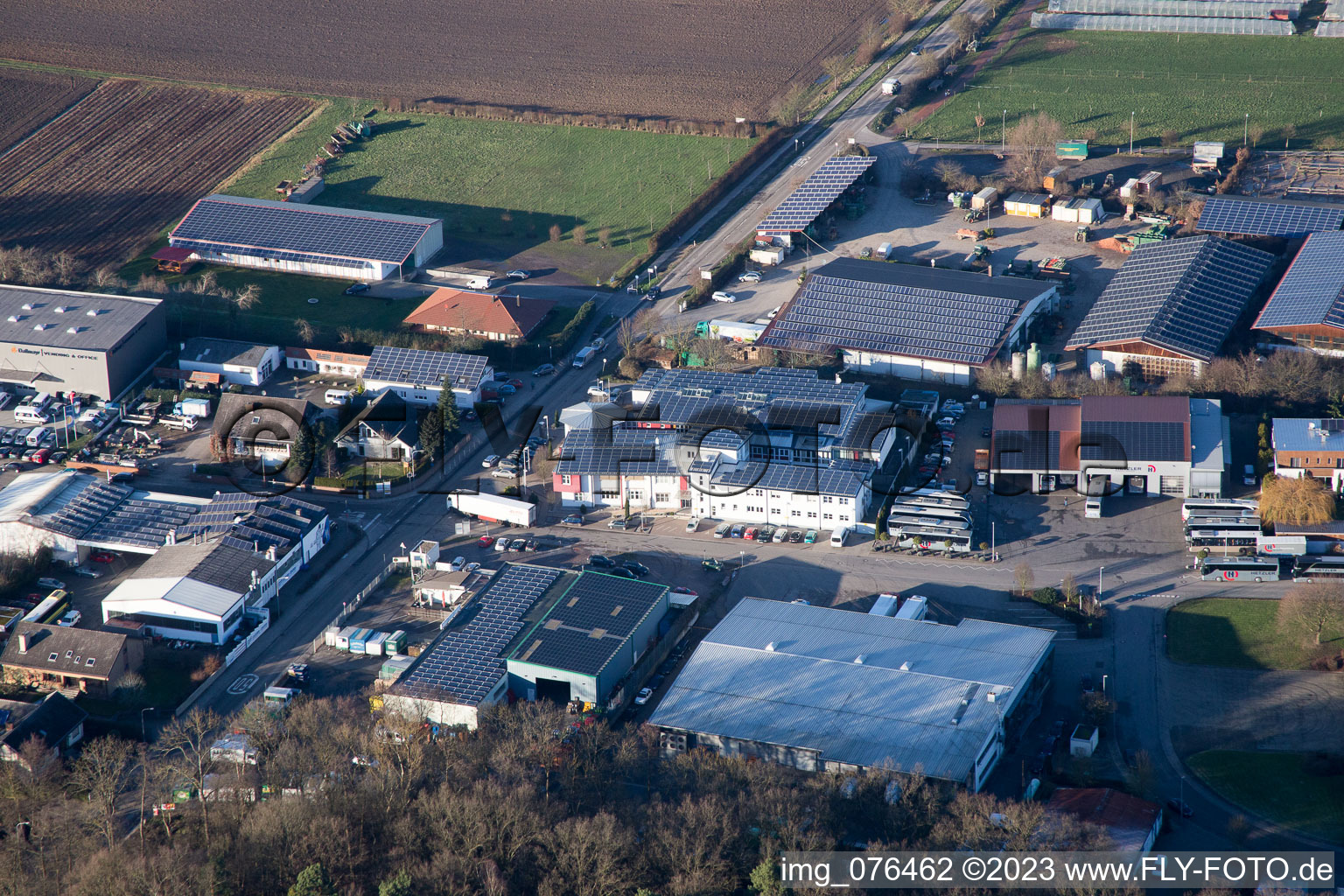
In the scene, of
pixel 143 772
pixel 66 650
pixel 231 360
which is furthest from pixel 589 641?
pixel 231 360

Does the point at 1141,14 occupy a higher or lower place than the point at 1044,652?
higher

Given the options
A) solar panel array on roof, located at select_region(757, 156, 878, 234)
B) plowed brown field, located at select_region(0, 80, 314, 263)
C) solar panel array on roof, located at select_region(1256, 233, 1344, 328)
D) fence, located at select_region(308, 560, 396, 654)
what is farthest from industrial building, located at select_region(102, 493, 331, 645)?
solar panel array on roof, located at select_region(1256, 233, 1344, 328)

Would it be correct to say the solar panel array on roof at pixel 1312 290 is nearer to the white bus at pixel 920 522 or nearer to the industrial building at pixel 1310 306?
the industrial building at pixel 1310 306

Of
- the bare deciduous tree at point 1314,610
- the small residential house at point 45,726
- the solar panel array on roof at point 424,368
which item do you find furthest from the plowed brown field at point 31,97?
the bare deciduous tree at point 1314,610

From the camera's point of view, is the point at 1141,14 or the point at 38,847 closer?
the point at 38,847

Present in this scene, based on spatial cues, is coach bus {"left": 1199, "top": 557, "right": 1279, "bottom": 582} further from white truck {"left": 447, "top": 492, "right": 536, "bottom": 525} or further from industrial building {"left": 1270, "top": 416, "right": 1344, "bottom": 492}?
white truck {"left": 447, "top": 492, "right": 536, "bottom": 525}

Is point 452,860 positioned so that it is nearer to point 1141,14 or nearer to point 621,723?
point 621,723

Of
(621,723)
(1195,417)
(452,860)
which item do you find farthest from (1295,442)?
(452,860)
